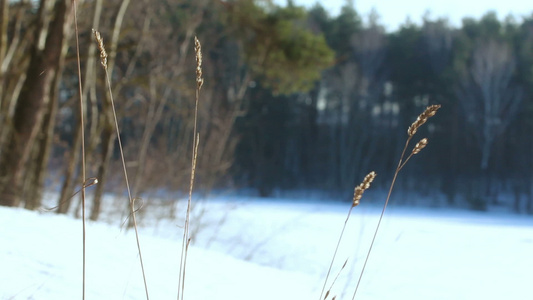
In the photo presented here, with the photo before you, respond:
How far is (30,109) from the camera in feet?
16.5

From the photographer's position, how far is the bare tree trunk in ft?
16.4

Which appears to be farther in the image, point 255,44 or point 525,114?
point 525,114

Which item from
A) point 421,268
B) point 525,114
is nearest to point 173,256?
point 421,268

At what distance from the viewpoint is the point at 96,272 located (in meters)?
1.90

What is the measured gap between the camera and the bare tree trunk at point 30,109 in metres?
5.01

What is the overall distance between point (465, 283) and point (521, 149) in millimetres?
23276

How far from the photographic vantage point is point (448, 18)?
27953mm

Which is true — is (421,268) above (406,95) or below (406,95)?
below

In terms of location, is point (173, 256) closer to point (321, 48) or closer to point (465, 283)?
point (465, 283)

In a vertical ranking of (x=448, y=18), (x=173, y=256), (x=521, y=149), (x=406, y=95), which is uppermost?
(x=448, y=18)

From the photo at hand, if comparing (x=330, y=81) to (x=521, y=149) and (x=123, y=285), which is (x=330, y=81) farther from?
(x=123, y=285)

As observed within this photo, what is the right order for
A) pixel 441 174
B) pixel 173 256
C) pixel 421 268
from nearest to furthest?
pixel 173 256 < pixel 421 268 < pixel 441 174

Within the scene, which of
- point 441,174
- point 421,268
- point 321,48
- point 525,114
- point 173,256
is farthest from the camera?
point 441,174

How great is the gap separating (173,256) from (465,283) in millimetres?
2282
